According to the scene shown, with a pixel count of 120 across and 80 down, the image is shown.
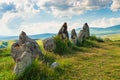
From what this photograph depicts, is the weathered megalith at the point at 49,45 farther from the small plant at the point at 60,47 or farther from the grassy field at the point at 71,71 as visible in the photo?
the grassy field at the point at 71,71

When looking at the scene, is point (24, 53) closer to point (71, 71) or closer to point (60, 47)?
point (71, 71)

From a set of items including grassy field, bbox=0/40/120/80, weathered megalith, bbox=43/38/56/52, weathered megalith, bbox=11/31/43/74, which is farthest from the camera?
weathered megalith, bbox=43/38/56/52

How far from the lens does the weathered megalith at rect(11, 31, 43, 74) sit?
49.1ft

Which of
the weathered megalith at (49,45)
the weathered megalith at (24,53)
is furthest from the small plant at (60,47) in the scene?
the weathered megalith at (24,53)

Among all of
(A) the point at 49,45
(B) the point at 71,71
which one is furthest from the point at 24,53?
(A) the point at 49,45

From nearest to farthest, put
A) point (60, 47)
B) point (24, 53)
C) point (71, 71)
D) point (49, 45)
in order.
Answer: point (24, 53) < point (71, 71) < point (49, 45) < point (60, 47)

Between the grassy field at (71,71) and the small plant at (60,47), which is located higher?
the small plant at (60,47)

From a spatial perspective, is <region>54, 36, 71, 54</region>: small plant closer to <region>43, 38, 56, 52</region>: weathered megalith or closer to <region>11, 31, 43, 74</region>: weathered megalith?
<region>43, 38, 56, 52</region>: weathered megalith

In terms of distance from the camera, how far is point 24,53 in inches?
625

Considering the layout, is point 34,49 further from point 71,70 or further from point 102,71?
point 102,71

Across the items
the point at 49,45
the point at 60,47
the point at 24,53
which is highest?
the point at 24,53

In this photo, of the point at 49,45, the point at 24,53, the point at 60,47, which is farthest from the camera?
the point at 60,47

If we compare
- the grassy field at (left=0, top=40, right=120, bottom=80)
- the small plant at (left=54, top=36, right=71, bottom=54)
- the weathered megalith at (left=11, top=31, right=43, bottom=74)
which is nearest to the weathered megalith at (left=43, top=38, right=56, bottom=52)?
the small plant at (left=54, top=36, right=71, bottom=54)

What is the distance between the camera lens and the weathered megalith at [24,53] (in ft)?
49.1
